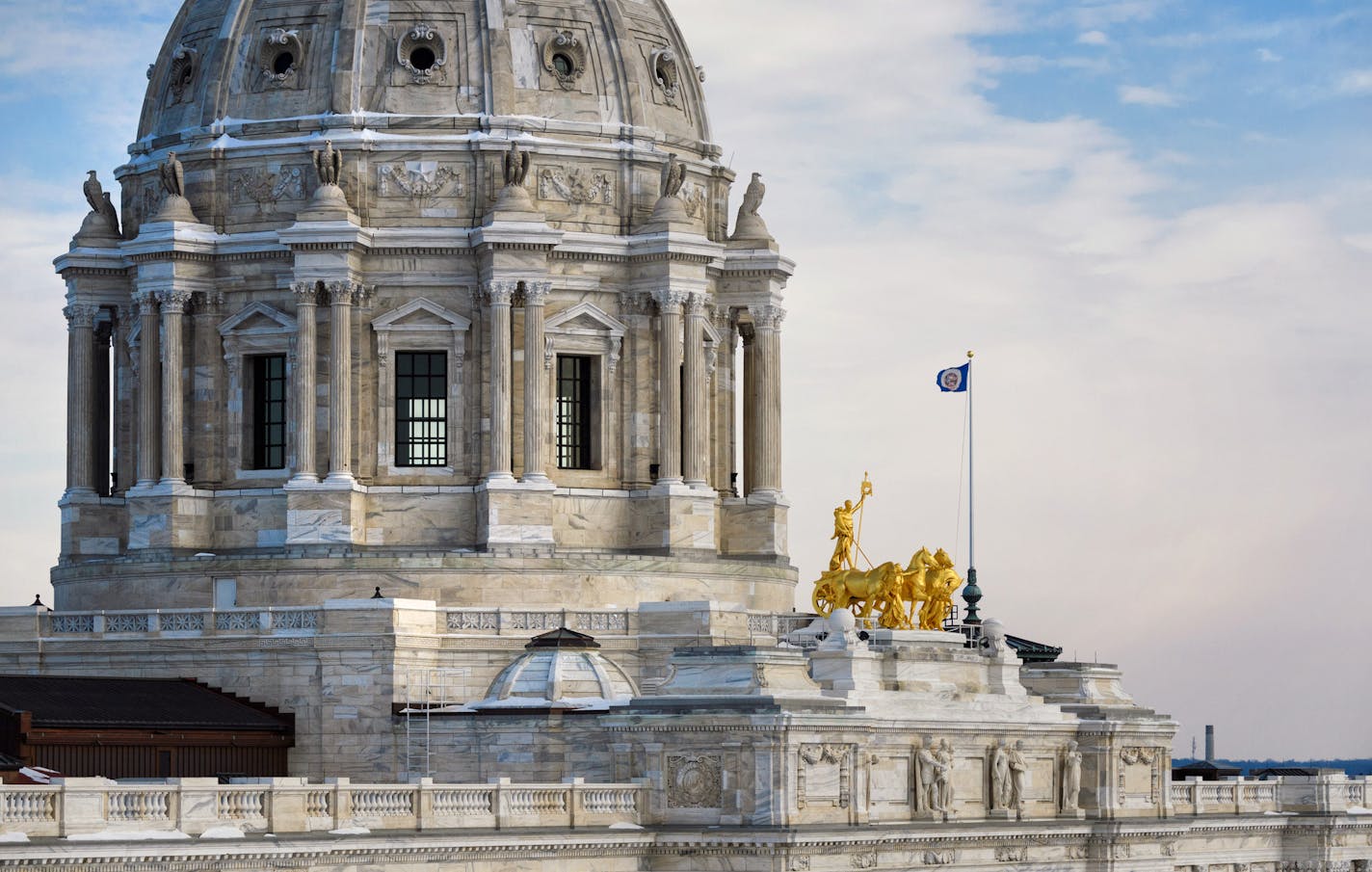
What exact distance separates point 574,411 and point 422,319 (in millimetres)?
6079

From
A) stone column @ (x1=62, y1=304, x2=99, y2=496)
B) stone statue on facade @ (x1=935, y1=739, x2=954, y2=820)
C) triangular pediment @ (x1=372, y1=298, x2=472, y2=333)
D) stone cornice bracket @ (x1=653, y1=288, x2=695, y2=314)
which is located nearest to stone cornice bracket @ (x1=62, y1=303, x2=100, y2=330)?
stone column @ (x1=62, y1=304, x2=99, y2=496)

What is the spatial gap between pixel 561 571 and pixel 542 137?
14798 millimetres

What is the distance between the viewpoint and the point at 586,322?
399 feet

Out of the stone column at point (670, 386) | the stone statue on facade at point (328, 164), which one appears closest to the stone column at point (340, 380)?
the stone statue on facade at point (328, 164)

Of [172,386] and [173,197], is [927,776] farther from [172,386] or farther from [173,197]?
[173,197]

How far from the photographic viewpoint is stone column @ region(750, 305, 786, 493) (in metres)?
126

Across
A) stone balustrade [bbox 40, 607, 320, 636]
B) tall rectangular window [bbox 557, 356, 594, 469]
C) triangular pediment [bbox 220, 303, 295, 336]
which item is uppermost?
triangular pediment [bbox 220, 303, 295, 336]

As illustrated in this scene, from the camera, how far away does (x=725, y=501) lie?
125750mm

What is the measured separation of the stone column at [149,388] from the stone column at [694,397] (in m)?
17.2

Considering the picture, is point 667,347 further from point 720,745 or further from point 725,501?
point 720,745

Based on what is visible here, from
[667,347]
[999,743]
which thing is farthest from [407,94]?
[999,743]

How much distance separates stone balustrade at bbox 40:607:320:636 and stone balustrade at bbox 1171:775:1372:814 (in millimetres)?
28669

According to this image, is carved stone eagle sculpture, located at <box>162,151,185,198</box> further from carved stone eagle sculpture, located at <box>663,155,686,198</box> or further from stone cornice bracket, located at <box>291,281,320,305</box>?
carved stone eagle sculpture, located at <box>663,155,686,198</box>

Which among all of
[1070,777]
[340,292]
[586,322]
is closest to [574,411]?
Answer: [586,322]
